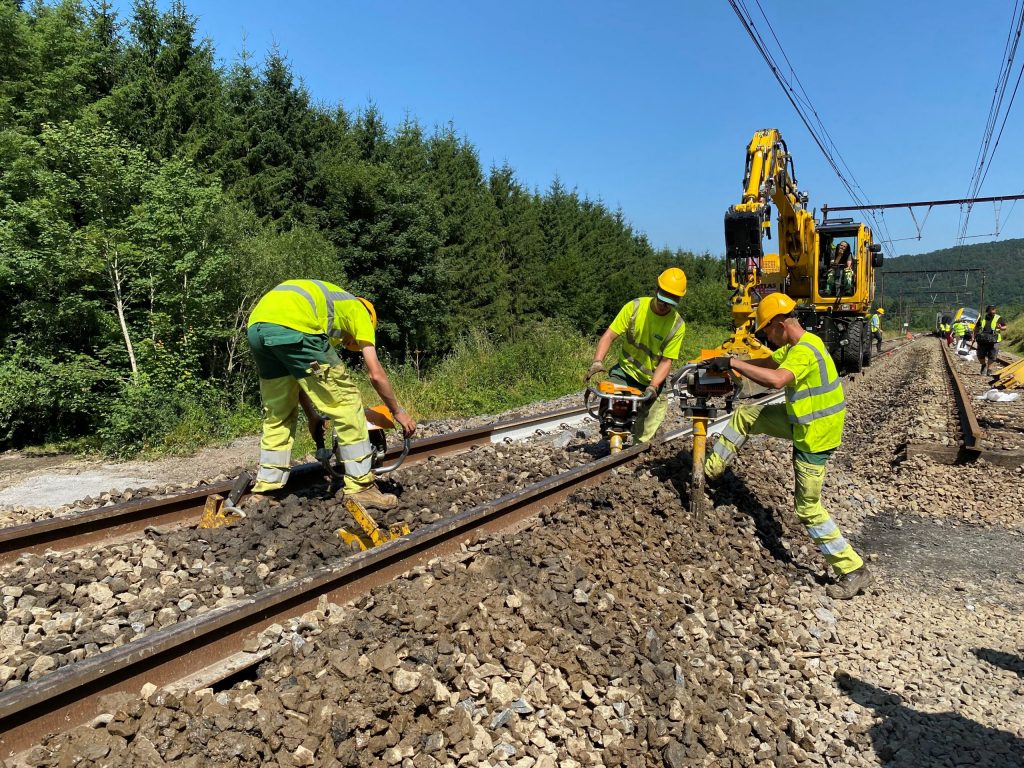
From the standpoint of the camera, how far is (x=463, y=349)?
54.1ft

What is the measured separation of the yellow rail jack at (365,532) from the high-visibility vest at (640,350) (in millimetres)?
3194

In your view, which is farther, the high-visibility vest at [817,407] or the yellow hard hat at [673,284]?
the yellow hard hat at [673,284]

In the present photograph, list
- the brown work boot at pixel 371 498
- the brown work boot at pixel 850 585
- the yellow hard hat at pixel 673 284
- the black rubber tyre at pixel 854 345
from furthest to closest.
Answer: the black rubber tyre at pixel 854 345 → the yellow hard hat at pixel 673 284 → the brown work boot at pixel 850 585 → the brown work boot at pixel 371 498

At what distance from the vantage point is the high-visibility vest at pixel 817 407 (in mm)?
4832

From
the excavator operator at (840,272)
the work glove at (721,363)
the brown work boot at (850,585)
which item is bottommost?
the brown work boot at (850,585)

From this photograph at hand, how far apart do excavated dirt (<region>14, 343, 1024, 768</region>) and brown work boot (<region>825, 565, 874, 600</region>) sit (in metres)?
0.08

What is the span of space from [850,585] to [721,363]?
1.81 metres

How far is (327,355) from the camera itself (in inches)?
172

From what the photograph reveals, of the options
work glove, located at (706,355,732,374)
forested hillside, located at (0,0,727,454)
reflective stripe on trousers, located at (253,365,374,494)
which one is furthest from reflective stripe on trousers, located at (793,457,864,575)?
forested hillside, located at (0,0,727,454)

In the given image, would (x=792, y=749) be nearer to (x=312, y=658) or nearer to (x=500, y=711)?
(x=500, y=711)

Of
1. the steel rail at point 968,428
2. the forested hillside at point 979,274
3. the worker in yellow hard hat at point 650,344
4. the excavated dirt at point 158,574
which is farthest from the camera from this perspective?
the forested hillside at point 979,274

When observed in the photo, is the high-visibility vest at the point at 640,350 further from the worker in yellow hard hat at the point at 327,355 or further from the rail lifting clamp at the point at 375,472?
the worker in yellow hard hat at the point at 327,355

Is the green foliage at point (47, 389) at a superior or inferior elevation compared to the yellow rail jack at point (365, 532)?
superior

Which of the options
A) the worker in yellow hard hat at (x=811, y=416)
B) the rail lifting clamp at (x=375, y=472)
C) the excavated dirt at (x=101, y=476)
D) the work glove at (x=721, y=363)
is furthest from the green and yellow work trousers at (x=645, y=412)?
the excavated dirt at (x=101, y=476)
